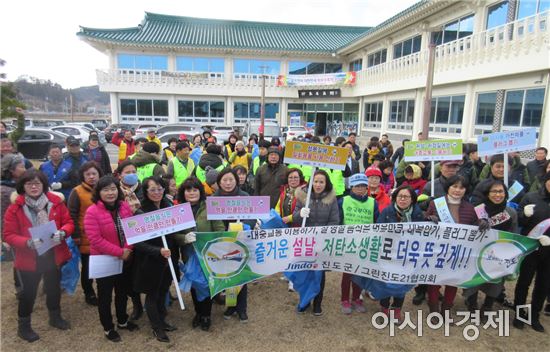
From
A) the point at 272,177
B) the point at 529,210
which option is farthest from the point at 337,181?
the point at 529,210

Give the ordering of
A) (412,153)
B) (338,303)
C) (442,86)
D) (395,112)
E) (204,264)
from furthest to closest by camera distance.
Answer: (395,112)
(442,86)
(412,153)
(338,303)
(204,264)

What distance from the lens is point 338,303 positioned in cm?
393

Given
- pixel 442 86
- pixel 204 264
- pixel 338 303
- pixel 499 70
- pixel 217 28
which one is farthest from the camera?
pixel 217 28

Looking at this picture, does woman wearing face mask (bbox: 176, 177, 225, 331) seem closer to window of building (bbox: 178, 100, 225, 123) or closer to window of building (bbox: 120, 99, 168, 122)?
window of building (bbox: 178, 100, 225, 123)

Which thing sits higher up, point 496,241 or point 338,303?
point 496,241

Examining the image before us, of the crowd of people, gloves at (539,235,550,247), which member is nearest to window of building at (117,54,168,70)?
the crowd of people

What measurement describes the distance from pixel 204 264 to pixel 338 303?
1.74m

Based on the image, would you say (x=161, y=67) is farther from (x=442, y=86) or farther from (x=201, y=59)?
(x=442, y=86)

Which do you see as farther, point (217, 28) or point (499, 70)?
point (217, 28)

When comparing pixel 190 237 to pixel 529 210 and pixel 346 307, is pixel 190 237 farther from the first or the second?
pixel 529 210

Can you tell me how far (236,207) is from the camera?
327cm

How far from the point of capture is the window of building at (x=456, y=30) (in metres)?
14.1

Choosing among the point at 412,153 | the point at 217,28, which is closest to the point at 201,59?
the point at 217,28

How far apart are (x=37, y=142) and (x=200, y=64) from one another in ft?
50.2
